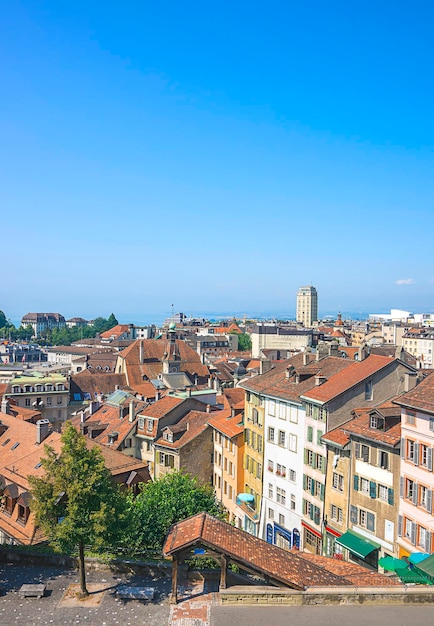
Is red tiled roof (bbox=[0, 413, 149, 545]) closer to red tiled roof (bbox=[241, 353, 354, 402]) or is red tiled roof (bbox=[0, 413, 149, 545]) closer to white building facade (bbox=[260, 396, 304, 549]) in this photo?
white building facade (bbox=[260, 396, 304, 549])

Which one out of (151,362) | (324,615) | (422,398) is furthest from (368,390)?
(151,362)

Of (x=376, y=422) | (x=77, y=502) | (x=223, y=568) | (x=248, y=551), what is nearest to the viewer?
(x=223, y=568)

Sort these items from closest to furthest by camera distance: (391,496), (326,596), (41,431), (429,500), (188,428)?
(326,596), (429,500), (391,496), (41,431), (188,428)

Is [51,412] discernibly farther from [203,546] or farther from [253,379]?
[203,546]

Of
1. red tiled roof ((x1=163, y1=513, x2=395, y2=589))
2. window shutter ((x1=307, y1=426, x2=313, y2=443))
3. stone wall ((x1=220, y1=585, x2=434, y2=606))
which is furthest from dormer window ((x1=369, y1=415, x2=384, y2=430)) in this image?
stone wall ((x1=220, y1=585, x2=434, y2=606))

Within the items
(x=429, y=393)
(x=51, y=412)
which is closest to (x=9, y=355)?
Result: (x=51, y=412)

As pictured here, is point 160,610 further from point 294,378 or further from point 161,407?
point 161,407

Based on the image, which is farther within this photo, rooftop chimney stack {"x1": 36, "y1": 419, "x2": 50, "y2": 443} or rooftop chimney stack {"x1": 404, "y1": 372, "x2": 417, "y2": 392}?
rooftop chimney stack {"x1": 36, "y1": 419, "x2": 50, "y2": 443}

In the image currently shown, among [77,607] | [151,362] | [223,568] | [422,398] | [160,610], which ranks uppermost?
[422,398]

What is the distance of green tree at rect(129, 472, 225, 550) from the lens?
33406 millimetres

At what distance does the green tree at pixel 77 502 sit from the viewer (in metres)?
22.6

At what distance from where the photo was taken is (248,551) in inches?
747

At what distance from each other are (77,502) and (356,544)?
20902 millimetres

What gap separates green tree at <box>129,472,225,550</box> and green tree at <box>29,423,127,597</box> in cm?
849
